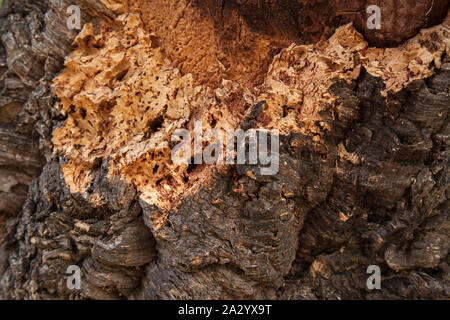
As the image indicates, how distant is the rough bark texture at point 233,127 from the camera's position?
2.56 metres

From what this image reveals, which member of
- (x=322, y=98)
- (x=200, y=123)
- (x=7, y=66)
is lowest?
(x=200, y=123)

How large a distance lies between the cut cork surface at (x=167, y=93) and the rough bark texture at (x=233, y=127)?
0.02 metres

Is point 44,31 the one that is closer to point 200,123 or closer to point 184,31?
point 184,31

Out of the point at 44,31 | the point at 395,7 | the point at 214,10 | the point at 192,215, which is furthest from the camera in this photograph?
the point at 44,31

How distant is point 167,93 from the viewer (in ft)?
10.4

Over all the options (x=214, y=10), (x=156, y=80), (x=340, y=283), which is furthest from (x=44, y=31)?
(x=340, y=283)

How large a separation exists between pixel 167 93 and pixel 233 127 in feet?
3.00

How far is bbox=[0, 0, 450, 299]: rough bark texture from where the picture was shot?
2561mm

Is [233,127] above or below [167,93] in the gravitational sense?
below

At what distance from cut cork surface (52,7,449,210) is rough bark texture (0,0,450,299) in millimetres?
16

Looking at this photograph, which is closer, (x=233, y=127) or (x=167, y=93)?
(x=233, y=127)

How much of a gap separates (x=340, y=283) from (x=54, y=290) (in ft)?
11.0

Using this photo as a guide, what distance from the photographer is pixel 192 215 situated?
2785 mm

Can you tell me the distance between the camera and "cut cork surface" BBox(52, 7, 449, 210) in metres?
2.58
